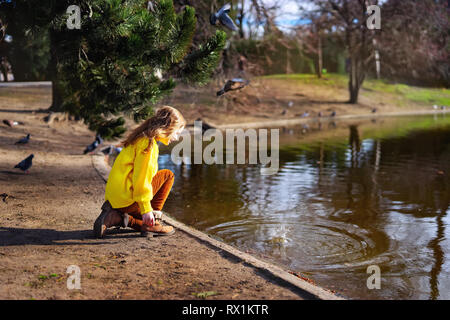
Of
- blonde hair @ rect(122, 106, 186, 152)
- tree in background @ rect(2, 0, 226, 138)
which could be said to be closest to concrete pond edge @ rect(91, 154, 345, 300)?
blonde hair @ rect(122, 106, 186, 152)

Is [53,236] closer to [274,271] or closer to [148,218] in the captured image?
[148,218]

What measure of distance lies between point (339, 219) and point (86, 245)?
11.3 feet

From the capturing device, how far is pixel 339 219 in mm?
6883

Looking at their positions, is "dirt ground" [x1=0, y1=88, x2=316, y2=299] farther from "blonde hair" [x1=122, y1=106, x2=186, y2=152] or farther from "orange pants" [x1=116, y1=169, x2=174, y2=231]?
"blonde hair" [x1=122, y1=106, x2=186, y2=152]

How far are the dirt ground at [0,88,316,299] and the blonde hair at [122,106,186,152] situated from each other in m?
1.04

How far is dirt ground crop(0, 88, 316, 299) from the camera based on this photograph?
3797 millimetres

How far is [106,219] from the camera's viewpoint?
5.09m

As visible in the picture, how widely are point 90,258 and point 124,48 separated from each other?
352cm

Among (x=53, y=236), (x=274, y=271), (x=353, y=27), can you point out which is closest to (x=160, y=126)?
(x=53, y=236)

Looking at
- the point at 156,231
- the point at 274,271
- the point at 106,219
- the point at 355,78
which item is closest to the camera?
the point at 274,271

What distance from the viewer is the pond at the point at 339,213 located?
495cm

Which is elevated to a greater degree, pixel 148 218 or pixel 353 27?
pixel 353 27
